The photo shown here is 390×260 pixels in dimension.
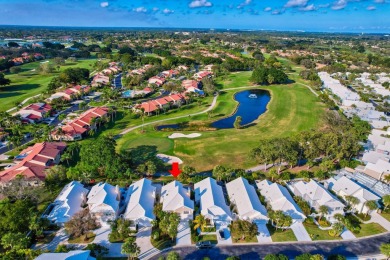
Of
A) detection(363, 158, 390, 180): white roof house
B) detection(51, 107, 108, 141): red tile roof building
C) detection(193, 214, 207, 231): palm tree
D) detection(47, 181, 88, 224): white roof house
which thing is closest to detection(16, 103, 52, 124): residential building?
detection(51, 107, 108, 141): red tile roof building

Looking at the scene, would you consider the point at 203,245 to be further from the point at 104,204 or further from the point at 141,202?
the point at 104,204

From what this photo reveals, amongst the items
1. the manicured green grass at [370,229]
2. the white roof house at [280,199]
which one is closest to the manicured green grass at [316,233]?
the white roof house at [280,199]

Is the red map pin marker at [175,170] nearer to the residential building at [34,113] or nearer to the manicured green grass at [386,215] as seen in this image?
the manicured green grass at [386,215]

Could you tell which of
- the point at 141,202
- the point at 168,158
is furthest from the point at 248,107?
the point at 141,202

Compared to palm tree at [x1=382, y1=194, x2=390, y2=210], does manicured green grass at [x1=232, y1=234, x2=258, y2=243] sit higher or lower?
lower

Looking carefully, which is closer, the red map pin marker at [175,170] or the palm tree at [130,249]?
the palm tree at [130,249]

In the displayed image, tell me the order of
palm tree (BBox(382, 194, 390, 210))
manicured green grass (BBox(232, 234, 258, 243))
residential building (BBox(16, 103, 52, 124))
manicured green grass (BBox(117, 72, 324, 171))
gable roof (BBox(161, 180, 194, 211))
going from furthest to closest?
residential building (BBox(16, 103, 52, 124)) → manicured green grass (BBox(117, 72, 324, 171)) → palm tree (BBox(382, 194, 390, 210)) → gable roof (BBox(161, 180, 194, 211)) → manicured green grass (BBox(232, 234, 258, 243))

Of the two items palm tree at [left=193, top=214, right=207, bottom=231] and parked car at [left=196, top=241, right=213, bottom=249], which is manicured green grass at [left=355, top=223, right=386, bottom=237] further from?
palm tree at [left=193, top=214, right=207, bottom=231]
